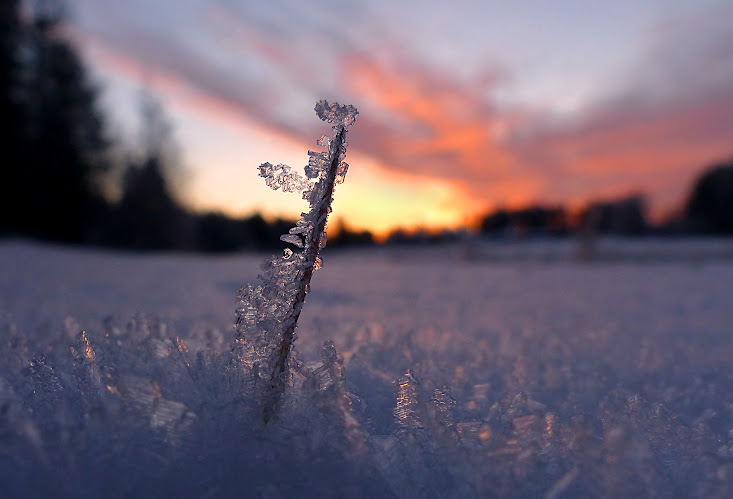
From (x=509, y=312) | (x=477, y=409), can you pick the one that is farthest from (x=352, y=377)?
(x=509, y=312)

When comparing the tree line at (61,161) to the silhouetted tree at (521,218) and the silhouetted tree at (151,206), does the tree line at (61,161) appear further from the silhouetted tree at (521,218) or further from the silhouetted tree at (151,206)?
the silhouetted tree at (521,218)

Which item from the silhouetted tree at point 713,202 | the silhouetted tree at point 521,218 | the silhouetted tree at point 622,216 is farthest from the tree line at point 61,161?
the silhouetted tree at point 713,202

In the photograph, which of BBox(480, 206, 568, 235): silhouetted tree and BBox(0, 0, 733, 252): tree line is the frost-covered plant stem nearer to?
BBox(0, 0, 733, 252): tree line

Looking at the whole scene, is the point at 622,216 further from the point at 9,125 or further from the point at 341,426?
the point at 9,125

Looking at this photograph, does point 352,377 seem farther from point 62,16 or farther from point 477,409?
point 62,16

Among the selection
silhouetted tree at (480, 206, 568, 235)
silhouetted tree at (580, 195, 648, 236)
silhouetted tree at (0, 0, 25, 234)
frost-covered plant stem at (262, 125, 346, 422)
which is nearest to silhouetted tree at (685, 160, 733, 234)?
silhouetted tree at (580, 195, 648, 236)
